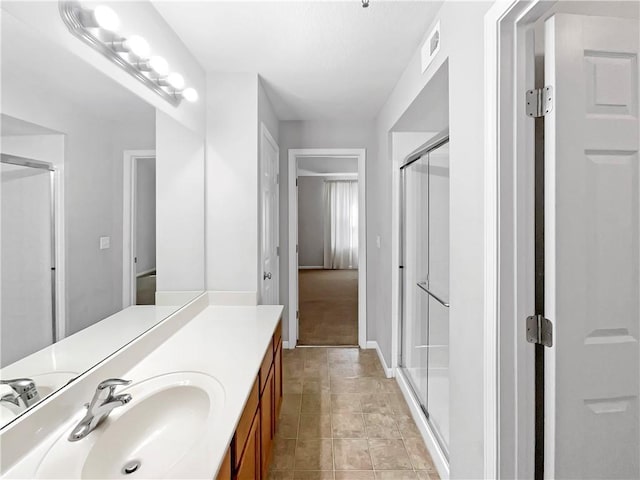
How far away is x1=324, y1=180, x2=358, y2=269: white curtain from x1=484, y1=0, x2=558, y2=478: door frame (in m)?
7.83

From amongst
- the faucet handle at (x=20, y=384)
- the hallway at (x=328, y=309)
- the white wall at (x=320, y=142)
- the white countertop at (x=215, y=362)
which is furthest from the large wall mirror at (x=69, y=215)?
the hallway at (x=328, y=309)

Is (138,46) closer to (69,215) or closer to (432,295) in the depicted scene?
(69,215)

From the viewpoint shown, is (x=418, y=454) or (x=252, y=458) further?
(x=418, y=454)

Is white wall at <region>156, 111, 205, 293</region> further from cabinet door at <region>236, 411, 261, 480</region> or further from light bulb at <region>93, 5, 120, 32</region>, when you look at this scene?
cabinet door at <region>236, 411, 261, 480</region>

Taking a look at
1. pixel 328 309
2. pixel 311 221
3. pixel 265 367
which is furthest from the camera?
pixel 311 221

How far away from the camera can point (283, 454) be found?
2.08 meters

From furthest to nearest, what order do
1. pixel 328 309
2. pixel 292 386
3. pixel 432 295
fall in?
pixel 328 309 → pixel 292 386 → pixel 432 295

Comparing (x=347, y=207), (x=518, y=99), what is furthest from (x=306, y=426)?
(x=347, y=207)

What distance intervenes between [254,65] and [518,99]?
1735mm

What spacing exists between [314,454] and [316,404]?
1.83 feet

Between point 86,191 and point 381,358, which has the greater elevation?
point 86,191

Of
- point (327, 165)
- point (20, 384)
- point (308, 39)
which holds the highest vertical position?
point (327, 165)

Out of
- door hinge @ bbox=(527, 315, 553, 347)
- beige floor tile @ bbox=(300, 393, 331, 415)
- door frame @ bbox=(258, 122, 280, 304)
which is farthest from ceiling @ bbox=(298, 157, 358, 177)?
door hinge @ bbox=(527, 315, 553, 347)

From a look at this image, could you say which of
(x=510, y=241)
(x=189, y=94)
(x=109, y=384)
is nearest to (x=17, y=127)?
(x=109, y=384)
